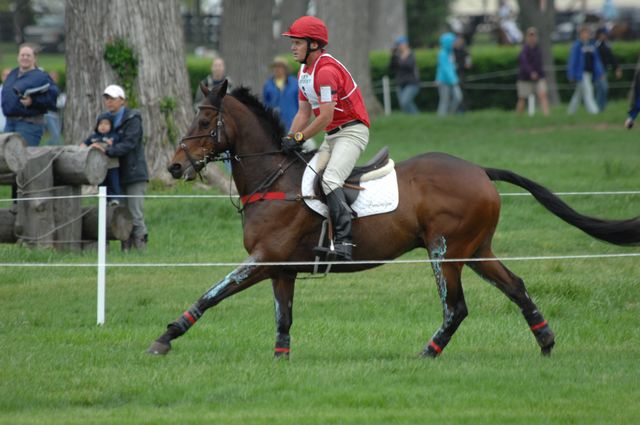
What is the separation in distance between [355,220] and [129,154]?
233 inches

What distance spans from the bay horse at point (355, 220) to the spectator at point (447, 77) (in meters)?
22.2

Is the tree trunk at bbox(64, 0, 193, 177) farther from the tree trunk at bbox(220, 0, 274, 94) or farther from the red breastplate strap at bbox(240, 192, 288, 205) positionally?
the tree trunk at bbox(220, 0, 274, 94)

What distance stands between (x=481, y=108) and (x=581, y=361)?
91.3ft

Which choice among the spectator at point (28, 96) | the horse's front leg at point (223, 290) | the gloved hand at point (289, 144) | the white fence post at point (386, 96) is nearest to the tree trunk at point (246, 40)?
Result: the white fence post at point (386, 96)

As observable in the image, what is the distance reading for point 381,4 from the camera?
4553 cm

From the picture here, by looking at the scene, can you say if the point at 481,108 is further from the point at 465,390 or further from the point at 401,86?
the point at 465,390

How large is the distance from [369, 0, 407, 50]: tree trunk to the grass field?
27.7 metres

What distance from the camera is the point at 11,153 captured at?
14555 mm

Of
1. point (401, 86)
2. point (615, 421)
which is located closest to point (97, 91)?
point (615, 421)

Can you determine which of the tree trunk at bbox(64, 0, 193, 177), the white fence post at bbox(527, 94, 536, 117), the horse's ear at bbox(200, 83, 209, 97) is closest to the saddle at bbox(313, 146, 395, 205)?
the horse's ear at bbox(200, 83, 209, 97)

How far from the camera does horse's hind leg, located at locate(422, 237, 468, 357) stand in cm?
1011

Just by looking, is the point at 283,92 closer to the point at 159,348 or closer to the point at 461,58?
the point at 159,348

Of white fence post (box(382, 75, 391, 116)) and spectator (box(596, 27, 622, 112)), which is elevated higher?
spectator (box(596, 27, 622, 112))

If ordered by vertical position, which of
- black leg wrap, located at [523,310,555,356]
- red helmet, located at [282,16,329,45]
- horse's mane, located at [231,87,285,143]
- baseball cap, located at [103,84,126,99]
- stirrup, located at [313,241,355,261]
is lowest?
black leg wrap, located at [523,310,555,356]
